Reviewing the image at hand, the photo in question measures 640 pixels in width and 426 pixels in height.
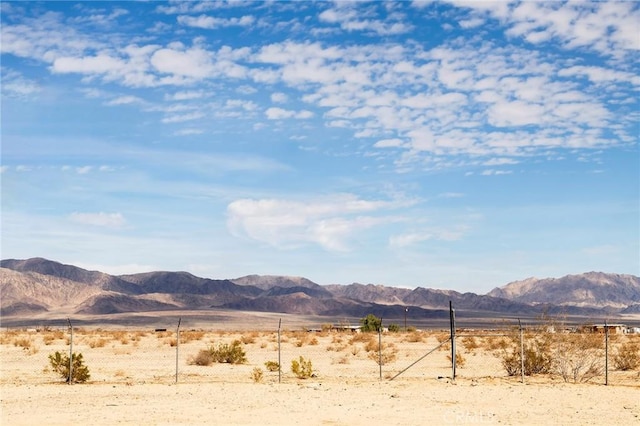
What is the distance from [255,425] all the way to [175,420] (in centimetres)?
216

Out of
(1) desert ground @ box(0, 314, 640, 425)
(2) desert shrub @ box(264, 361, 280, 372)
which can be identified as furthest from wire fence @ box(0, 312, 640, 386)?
(1) desert ground @ box(0, 314, 640, 425)

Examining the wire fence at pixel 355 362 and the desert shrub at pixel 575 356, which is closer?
the desert shrub at pixel 575 356

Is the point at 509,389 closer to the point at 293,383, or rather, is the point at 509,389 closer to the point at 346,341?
the point at 293,383

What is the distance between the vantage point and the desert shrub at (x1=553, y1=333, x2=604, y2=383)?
90.0 ft

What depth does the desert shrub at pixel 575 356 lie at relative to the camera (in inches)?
1080

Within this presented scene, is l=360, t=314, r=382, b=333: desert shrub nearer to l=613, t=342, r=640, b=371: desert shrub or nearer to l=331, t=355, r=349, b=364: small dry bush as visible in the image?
l=331, t=355, r=349, b=364: small dry bush

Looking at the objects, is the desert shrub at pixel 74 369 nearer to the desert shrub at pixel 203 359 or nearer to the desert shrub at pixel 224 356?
the desert shrub at pixel 203 359

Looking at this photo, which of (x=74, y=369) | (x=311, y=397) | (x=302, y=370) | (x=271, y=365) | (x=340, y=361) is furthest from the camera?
(x=340, y=361)

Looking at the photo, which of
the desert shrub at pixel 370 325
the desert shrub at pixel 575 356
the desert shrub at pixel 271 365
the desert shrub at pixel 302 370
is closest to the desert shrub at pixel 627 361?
the desert shrub at pixel 575 356

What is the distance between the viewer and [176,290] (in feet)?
647

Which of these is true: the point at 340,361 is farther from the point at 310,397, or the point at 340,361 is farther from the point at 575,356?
the point at 310,397

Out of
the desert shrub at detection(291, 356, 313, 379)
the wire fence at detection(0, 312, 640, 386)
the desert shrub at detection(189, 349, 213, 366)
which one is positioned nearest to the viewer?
the wire fence at detection(0, 312, 640, 386)

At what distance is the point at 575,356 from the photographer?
94.2 ft

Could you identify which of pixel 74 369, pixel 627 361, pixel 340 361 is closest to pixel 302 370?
pixel 74 369
